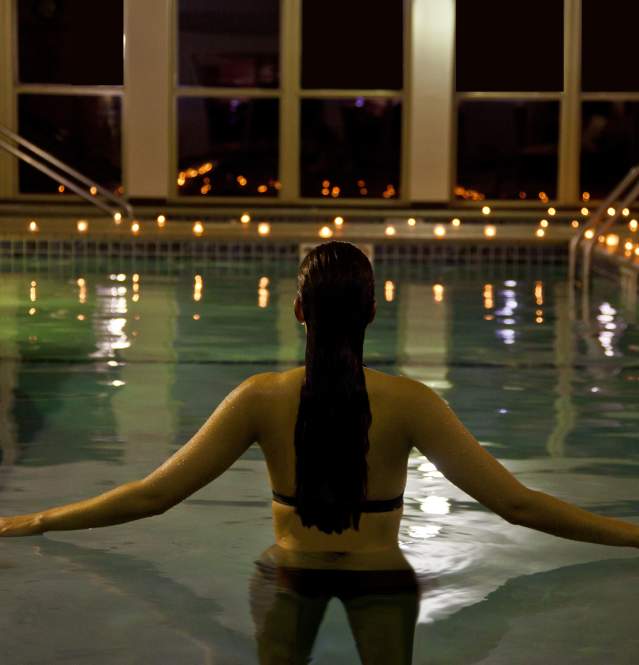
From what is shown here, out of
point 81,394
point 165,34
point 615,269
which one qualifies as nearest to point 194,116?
point 165,34

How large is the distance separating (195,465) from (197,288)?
7350 mm

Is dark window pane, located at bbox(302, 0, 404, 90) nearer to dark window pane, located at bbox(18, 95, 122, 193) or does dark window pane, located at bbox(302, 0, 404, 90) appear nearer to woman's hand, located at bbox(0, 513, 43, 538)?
dark window pane, located at bbox(18, 95, 122, 193)

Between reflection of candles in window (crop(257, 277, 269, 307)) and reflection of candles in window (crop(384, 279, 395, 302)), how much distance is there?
718mm

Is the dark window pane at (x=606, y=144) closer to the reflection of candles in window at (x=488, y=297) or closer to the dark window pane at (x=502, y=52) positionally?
the dark window pane at (x=502, y=52)

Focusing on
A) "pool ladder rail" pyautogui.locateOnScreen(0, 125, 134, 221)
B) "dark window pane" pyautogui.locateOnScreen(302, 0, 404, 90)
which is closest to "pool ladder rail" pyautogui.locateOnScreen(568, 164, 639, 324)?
"dark window pane" pyautogui.locateOnScreen(302, 0, 404, 90)

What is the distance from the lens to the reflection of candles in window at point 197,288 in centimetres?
936

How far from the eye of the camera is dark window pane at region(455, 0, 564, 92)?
14.6 meters

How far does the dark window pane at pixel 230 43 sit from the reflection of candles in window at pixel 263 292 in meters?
4.38

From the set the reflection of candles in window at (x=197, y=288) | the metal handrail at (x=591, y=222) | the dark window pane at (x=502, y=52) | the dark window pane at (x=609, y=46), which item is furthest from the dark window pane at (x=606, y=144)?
the reflection of candles in window at (x=197, y=288)

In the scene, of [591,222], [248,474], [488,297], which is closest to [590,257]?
[591,222]

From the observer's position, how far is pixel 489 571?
10.8 ft

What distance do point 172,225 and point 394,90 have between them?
3.03 m

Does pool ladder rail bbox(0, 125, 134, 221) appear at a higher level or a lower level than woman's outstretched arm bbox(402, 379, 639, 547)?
higher

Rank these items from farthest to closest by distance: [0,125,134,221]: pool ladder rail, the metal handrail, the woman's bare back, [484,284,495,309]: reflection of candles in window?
[0,125,134,221]: pool ladder rail < the metal handrail < [484,284,495,309]: reflection of candles in window < the woman's bare back
